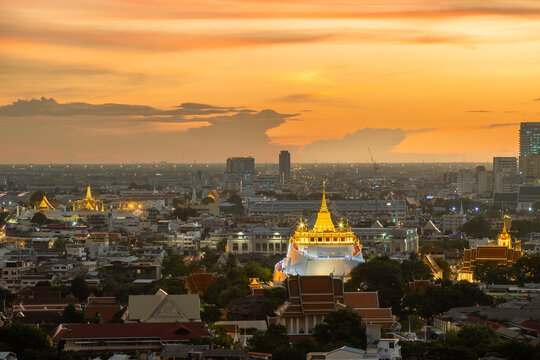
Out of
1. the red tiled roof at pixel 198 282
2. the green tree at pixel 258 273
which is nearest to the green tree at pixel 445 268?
the green tree at pixel 258 273

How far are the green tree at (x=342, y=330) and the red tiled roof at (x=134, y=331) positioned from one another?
3826 millimetres

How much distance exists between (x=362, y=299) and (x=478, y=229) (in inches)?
2266

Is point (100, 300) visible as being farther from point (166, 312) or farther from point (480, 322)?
point (480, 322)

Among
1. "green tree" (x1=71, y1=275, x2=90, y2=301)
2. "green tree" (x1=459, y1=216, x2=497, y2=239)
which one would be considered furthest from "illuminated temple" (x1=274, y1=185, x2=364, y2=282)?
"green tree" (x1=459, y1=216, x2=497, y2=239)

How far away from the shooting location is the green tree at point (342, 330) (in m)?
44.7

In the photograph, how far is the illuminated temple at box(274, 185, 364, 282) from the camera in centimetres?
6353

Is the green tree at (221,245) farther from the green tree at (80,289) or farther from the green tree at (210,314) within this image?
the green tree at (210,314)

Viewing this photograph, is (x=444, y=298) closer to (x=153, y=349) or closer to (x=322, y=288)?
(x=322, y=288)

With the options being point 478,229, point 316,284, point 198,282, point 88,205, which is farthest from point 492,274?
point 88,205

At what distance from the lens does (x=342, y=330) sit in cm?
4516

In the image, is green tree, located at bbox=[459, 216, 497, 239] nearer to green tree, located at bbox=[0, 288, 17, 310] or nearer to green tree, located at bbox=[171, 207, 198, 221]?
green tree, located at bbox=[171, 207, 198, 221]

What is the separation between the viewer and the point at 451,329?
48.5m

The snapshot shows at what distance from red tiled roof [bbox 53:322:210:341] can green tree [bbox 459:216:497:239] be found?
60.9m

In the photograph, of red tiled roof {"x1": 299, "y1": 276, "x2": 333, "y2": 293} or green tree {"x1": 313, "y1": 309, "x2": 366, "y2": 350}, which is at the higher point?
red tiled roof {"x1": 299, "y1": 276, "x2": 333, "y2": 293}
